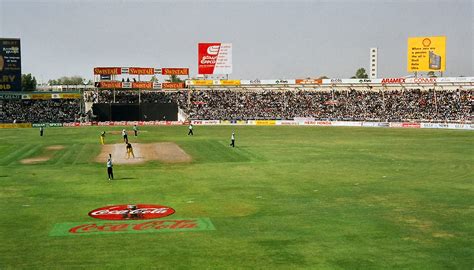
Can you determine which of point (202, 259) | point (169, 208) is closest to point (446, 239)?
point (202, 259)

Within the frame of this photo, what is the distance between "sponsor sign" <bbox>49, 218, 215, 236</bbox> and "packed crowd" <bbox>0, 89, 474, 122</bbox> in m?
77.0

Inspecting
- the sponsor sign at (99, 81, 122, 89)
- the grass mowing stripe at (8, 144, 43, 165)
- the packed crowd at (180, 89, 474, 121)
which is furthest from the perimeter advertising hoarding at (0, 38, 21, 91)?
the grass mowing stripe at (8, 144, 43, 165)

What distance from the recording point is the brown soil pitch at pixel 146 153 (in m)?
41.5

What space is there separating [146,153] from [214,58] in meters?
62.9

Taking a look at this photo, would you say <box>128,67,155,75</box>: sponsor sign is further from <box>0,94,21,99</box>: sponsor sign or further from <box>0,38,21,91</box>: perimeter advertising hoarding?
<box>0,38,21,91</box>: perimeter advertising hoarding

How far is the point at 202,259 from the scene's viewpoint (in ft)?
50.3

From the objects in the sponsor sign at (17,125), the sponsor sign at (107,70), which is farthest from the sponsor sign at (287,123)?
the sponsor sign at (17,125)

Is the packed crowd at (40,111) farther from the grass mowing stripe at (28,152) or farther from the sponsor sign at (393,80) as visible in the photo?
the sponsor sign at (393,80)

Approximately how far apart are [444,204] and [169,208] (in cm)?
1286

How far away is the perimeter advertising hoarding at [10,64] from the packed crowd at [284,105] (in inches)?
451

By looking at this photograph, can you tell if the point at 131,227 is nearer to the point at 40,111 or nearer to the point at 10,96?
the point at 10,96

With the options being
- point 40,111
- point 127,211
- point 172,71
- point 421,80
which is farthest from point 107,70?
point 127,211

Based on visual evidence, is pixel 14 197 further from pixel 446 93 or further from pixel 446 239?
pixel 446 93

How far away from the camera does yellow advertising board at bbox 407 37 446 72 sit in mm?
92562
